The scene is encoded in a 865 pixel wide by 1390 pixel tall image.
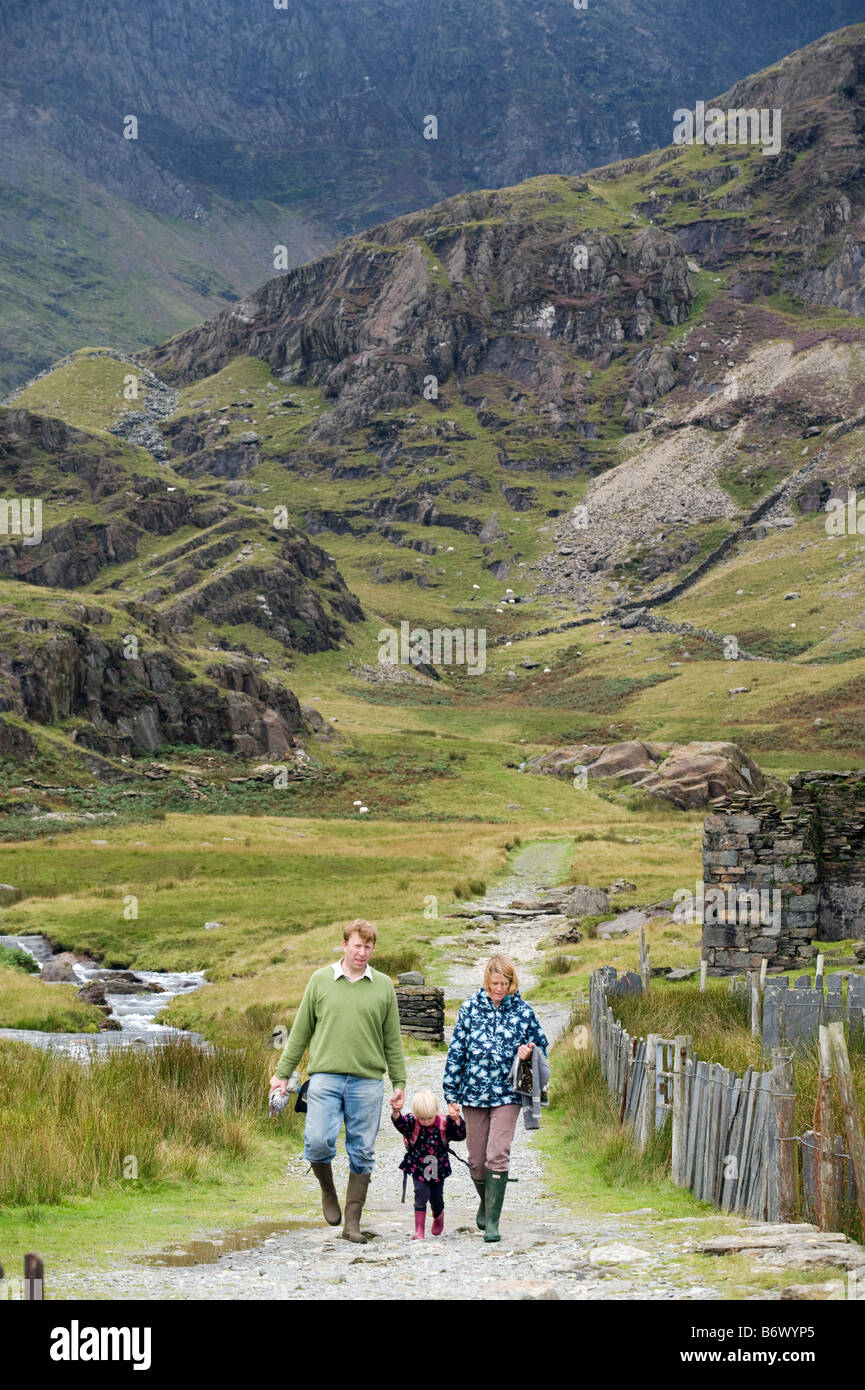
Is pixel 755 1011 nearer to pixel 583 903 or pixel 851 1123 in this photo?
pixel 851 1123

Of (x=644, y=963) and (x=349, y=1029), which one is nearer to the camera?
(x=349, y=1029)

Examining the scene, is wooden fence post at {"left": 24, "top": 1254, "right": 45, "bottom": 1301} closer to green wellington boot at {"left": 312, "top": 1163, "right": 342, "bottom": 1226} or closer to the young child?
the young child

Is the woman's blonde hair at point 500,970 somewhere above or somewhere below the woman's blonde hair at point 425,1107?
above

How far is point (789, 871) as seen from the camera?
29.2 metres

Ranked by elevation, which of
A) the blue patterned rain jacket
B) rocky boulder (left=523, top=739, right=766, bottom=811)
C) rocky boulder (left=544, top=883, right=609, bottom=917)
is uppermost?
rocky boulder (left=523, top=739, right=766, bottom=811)

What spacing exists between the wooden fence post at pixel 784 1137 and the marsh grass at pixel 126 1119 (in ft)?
20.3

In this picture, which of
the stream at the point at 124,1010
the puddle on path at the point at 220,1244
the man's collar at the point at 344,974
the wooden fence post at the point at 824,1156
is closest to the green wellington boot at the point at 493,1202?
the puddle on path at the point at 220,1244

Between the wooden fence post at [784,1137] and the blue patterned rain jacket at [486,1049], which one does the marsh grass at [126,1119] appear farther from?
the wooden fence post at [784,1137]

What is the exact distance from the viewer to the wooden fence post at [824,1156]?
10.3 m

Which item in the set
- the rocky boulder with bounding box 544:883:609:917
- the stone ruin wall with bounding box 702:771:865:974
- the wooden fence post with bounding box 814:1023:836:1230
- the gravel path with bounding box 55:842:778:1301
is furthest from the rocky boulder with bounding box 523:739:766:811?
the wooden fence post with bounding box 814:1023:836:1230

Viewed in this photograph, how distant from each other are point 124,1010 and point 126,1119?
1943 cm

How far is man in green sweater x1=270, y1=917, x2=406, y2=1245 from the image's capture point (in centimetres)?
1122

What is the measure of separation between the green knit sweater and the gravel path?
4.65 feet

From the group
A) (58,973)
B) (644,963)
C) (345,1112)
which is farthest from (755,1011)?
(58,973)
